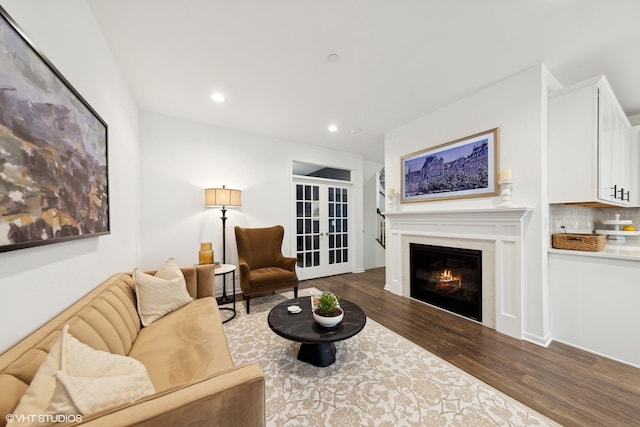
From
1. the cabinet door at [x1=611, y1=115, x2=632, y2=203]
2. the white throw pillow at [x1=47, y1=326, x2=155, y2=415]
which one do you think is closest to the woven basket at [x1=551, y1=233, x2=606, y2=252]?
the cabinet door at [x1=611, y1=115, x2=632, y2=203]

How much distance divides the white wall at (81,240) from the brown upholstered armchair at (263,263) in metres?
1.21

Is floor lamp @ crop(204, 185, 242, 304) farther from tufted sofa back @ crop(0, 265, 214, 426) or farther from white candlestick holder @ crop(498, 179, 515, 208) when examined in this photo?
white candlestick holder @ crop(498, 179, 515, 208)

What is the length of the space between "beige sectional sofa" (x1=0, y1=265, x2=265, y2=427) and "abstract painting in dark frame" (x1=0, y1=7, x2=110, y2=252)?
Result: 380mm

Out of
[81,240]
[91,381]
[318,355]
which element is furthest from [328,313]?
[81,240]

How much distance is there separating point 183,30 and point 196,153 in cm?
188

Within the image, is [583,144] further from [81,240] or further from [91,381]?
[81,240]

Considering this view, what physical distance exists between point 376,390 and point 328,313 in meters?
0.59

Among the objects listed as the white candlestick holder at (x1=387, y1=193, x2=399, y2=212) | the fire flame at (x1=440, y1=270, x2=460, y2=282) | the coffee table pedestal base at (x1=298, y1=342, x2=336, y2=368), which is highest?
the white candlestick holder at (x1=387, y1=193, x2=399, y2=212)

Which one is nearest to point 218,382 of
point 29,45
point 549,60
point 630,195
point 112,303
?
point 112,303

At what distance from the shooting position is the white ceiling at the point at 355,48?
5.19 feet

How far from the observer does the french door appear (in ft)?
14.2

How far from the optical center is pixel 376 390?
157 cm

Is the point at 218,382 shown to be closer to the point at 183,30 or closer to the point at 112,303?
the point at 112,303

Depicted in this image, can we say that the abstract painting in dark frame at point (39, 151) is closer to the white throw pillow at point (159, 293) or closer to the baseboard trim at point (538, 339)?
the white throw pillow at point (159, 293)
